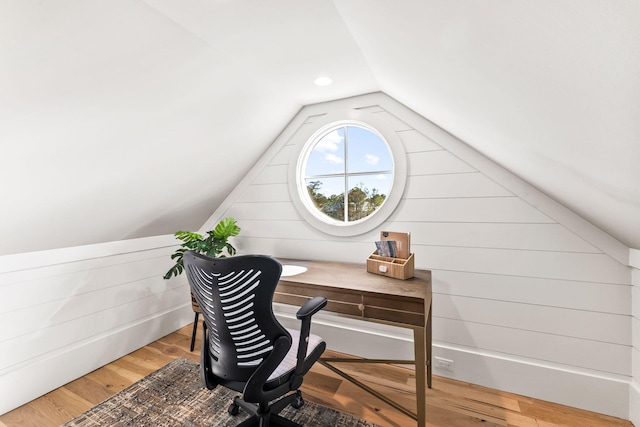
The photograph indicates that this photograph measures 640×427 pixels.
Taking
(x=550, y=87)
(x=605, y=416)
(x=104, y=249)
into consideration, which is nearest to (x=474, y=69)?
(x=550, y=87)

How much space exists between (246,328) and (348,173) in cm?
163

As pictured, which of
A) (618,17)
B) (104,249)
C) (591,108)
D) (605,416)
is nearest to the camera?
(618,17)

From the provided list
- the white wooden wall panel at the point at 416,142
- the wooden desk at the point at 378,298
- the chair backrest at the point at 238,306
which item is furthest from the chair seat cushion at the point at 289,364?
the white wooden wall panel at the point at 416,142

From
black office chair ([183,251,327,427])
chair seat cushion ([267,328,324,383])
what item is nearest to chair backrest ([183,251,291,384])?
black office chair ([183,251,327,427])

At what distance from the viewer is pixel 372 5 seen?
3.33ft

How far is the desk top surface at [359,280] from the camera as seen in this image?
5.37 feet

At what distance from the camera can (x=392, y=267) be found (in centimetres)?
187

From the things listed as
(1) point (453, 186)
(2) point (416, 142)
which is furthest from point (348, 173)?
(1) point (453, 186)

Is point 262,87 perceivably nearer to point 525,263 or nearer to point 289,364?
point 289,364

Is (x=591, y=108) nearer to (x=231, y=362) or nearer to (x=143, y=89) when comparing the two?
(x=231, y=362)

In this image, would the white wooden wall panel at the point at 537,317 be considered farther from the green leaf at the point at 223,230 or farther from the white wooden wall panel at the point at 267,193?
the green leaf at the point at 223,230

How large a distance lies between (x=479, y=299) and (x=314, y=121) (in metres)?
1.87

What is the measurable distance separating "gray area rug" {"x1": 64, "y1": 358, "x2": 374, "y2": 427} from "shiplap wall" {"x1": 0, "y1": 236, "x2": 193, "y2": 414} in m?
0.50

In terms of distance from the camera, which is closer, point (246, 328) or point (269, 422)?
point (246, 328)
